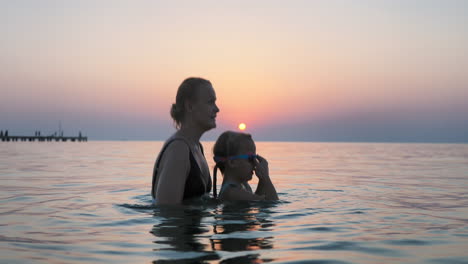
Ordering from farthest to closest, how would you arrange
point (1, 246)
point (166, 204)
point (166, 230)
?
point (166, 204) < point (166, 230) < point (1, 246)

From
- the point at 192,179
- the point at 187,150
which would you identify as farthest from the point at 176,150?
the point at 192,179

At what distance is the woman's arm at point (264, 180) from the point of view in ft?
25.3

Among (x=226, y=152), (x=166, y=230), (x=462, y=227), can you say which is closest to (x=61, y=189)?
(x=226, y=152)

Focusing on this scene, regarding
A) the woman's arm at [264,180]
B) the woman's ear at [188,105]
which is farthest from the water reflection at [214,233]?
the woman's ear at [188,105]

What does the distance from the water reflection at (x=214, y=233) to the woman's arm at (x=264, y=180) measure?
372mm

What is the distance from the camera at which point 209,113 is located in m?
6.80

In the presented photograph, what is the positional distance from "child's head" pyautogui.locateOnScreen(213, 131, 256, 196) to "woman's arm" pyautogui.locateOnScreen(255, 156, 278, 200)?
0.17 meters

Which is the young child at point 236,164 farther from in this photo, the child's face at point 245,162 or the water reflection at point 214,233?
the water reflection at point 214,233

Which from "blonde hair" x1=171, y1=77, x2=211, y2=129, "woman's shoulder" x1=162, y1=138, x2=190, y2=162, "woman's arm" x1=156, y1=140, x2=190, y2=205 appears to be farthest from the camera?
"blonde hair" x1=171, y1=77, x2=211, y2=129

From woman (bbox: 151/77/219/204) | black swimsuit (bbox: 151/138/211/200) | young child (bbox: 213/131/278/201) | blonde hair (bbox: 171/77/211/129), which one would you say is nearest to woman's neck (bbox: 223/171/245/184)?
young child (bbox: 213/131/278/201)

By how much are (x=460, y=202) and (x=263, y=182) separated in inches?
164

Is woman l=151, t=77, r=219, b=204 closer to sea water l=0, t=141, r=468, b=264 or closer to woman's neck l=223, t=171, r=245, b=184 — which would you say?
sea water l=0, t=141, r=468, b=264

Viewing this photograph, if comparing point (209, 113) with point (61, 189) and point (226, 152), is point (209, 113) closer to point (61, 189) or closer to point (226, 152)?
point (226, 152)

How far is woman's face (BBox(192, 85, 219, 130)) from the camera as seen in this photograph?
6744 mm
